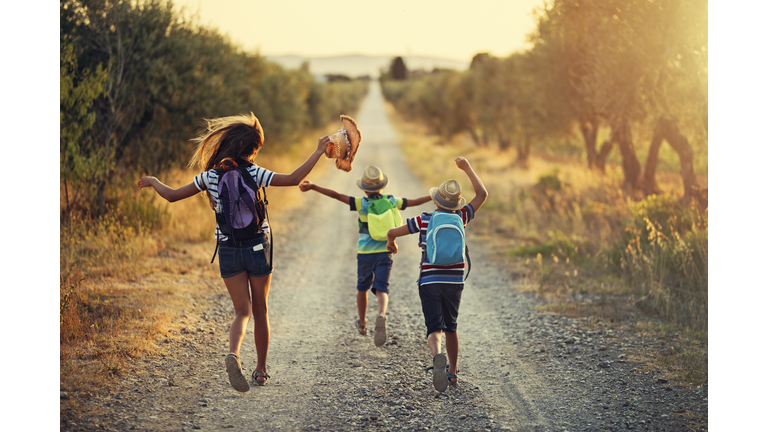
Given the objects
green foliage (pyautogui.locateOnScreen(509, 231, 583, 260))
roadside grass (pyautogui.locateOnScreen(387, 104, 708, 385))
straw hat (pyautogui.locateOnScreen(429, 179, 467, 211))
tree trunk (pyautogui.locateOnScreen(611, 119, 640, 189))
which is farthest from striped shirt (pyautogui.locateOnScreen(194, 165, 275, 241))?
tree trunk (pyautogui.locateOnScreen(611, 119, 640, 189))

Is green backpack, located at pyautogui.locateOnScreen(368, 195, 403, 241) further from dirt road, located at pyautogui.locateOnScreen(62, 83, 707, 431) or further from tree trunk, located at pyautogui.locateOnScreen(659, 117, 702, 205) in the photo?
tree trunk, located at pyautogui.locateOnScreen(659, 117, 702, 205)

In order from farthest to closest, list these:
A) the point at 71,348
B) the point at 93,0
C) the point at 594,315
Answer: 1. the point at 93,0
2. the point at 594,315
3. the point at 71,348

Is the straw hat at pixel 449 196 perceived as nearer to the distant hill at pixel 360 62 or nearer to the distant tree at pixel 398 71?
the distant hill at pixel 360 62

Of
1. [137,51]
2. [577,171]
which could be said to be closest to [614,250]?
[577,171]

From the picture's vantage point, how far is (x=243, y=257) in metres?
3.92

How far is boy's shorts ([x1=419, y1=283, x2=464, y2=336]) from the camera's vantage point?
417 centimetres

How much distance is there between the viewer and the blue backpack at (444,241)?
13.4ft

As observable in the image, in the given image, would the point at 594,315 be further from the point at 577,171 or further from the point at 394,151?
the point at 394,151

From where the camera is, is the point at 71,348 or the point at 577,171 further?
the point at 577,171

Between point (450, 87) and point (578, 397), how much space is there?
28109mm

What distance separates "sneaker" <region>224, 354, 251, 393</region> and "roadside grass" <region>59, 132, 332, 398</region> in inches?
41.0

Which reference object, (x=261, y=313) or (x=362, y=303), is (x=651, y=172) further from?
(x=261, y=313)

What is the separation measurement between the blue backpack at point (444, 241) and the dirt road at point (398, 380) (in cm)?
108
